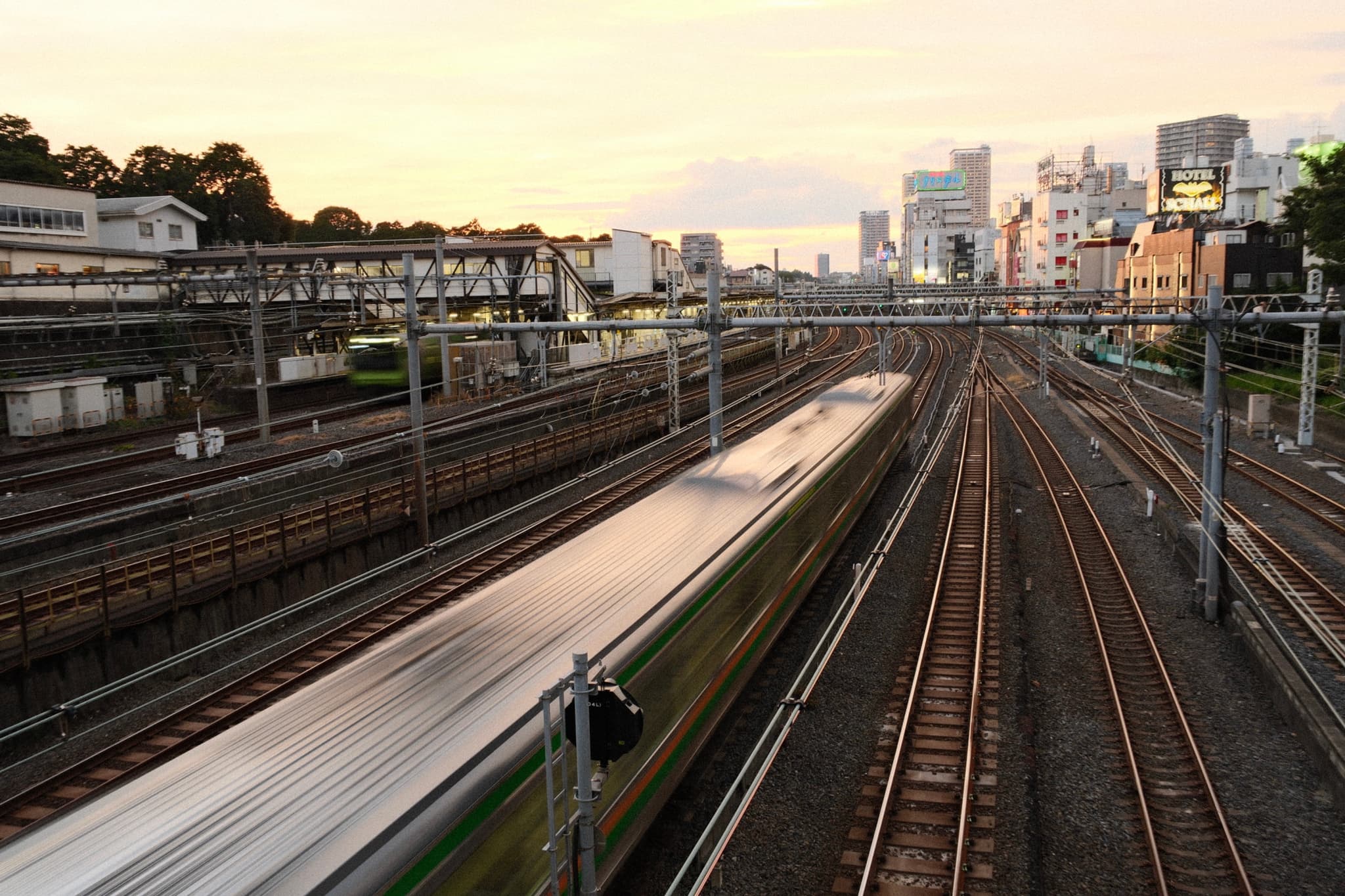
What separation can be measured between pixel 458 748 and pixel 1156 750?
7.26 metres

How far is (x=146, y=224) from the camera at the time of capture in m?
39.9

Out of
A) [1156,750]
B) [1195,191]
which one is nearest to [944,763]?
[1156,750]

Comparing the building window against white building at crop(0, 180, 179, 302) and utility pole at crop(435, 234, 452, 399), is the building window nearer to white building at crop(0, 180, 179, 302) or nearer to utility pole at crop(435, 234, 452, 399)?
white building at crop(0, 180, 179, 302)

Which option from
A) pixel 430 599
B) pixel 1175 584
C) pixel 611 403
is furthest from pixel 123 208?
pixel 1175 584

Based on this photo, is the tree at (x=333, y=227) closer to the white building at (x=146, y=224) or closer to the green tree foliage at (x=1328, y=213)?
the white building at (x=146, y=224)

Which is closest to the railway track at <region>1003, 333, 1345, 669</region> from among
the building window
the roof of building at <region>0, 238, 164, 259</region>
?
the roof of building at <region>0, 238, 164, 259</region>

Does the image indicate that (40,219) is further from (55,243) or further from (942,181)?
(942,181)

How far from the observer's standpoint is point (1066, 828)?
767 centimetres

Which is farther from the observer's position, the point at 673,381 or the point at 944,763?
the point at 673,381

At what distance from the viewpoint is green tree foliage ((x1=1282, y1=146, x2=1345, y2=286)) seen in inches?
1127

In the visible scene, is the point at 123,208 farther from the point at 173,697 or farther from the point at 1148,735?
the point at 1148,735

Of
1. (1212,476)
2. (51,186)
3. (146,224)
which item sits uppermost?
(51,186)

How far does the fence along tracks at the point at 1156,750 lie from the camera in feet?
23.3

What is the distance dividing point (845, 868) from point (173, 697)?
8090 mm
